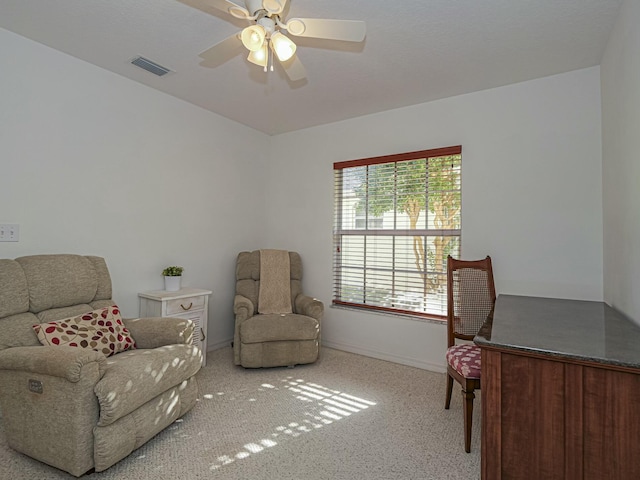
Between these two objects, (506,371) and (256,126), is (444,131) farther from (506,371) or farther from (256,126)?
(506,371)

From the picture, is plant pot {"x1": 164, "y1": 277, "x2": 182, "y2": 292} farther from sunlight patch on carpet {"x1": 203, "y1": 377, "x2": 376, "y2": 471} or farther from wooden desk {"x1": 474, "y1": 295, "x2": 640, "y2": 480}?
wooden desk {"x1": 474, "y1": 295, "x2": 640, "y2": 480}

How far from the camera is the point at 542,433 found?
1305mm

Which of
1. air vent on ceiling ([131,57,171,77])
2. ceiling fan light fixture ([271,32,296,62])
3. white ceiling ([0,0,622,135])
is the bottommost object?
ceiling fan light fixture ([271,32,296,62])

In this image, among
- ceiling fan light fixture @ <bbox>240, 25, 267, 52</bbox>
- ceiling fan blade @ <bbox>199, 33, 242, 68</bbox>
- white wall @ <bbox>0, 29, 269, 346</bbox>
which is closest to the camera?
ceiling fan light fixture @ <bbox>240, 25, 267, 52</bbox>

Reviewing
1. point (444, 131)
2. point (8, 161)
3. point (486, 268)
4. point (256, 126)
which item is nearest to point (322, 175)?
point (256, 126)

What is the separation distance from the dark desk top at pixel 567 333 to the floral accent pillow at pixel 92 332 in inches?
84.7

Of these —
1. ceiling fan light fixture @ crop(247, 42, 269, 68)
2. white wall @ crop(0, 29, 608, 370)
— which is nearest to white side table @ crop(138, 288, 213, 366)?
white wall @ crop(0, 29, 608, 370)

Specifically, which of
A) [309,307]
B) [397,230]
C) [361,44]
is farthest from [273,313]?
[361,44]

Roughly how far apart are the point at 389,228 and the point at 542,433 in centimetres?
255

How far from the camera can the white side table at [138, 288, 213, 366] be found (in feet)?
9.94

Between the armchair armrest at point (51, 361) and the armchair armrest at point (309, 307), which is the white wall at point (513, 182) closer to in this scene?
the armchair armrest at point (309, 307)

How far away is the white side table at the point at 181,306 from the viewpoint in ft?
9.94

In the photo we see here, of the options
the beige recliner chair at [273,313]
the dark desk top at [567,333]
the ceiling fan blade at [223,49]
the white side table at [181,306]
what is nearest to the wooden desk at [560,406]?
the dark desk top at [567,333]

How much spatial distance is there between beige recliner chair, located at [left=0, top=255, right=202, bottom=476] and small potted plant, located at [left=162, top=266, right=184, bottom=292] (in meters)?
0.77
